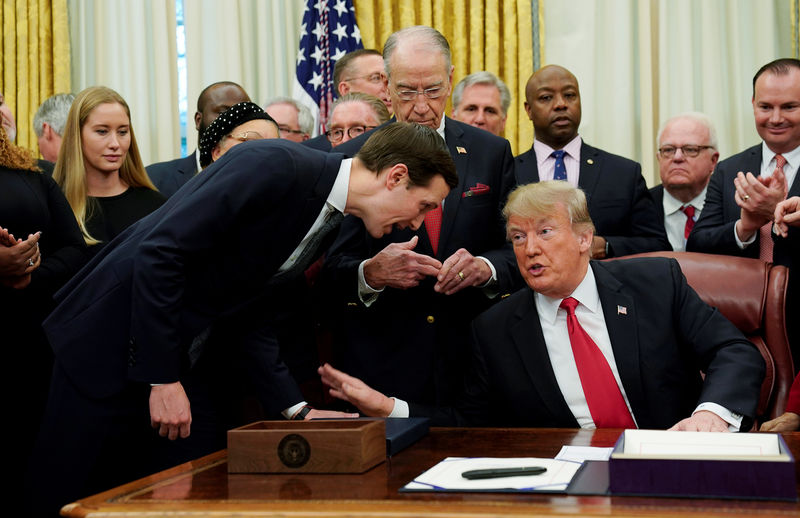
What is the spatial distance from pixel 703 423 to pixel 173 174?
9.97 ft

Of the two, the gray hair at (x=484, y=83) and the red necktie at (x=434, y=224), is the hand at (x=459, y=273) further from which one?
the gray hair at (x=484, y=83)

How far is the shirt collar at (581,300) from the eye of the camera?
→ 282 centimetres

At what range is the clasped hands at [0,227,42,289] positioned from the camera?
10.0ft

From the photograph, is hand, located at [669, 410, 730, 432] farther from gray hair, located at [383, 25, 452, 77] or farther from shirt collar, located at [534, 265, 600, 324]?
gray hair, located at [383, 25, 452, 77]

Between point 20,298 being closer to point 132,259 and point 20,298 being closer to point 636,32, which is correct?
point 132,259

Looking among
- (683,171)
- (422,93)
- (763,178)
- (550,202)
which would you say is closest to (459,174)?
(422,93)

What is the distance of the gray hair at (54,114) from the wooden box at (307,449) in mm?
3368

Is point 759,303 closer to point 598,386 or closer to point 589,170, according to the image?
point 598,386

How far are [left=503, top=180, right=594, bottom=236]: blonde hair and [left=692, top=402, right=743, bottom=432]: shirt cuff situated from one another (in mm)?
697

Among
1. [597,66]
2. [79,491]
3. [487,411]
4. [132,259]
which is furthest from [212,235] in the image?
[597,66]

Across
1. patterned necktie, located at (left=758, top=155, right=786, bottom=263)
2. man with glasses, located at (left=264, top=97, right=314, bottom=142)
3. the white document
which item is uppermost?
man with glasses, located at (left=264, top=97, right=314, bottom=142)

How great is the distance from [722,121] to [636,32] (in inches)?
32.4

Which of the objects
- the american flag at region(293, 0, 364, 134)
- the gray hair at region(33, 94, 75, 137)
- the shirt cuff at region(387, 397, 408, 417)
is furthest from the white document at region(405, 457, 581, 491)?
the american flag at region(293, 0, 364, 134)

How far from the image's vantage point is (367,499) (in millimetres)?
1656
